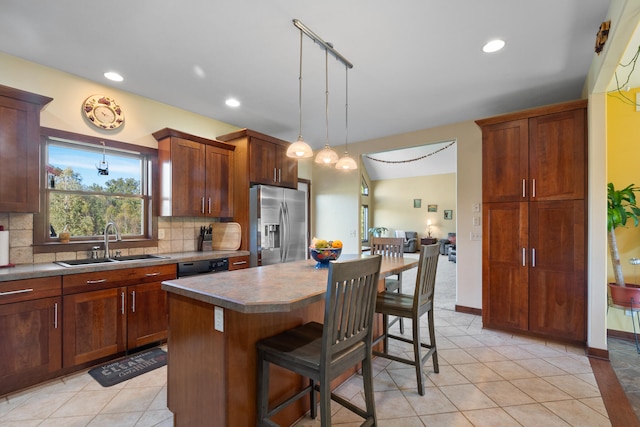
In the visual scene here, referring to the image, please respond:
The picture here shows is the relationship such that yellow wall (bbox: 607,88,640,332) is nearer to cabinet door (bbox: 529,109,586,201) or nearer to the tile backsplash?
cabinet door (bbox: 529,109,586,201)

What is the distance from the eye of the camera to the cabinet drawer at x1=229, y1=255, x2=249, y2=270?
3613mm

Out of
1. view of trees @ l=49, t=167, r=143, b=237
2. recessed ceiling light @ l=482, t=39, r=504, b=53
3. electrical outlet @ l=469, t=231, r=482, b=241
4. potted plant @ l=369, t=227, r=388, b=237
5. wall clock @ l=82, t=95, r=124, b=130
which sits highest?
recessed ceiling light @ l=482, t=39, r=504, b=53

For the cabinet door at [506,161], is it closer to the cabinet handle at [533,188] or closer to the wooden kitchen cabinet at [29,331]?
the cabinet handle at [533,188]

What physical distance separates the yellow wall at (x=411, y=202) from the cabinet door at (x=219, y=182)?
10421 millimetres

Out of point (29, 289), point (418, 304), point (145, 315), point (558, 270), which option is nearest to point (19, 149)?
point (29, 289)

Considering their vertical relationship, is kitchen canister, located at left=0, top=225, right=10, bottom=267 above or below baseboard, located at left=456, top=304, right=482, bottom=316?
above

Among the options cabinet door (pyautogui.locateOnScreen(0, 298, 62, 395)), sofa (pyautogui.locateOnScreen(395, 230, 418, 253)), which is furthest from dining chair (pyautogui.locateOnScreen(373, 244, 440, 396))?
sofa (pyautogui.locateOnScreen(395, 230, 418, 253))

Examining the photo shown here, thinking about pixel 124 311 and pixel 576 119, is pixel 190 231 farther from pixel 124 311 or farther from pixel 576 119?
pixel 576 119

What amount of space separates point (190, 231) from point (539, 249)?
4.15 metres

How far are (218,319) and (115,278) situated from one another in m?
1.77

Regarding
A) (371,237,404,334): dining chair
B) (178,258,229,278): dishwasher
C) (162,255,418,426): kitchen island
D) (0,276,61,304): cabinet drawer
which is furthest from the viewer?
(371,237,404,334): dining chair

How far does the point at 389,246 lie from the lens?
11.2ft

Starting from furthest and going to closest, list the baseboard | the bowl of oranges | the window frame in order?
the baseboard < the window frame < the bowl of oranges

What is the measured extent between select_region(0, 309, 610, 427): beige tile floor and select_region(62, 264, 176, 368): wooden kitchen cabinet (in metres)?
0.27
